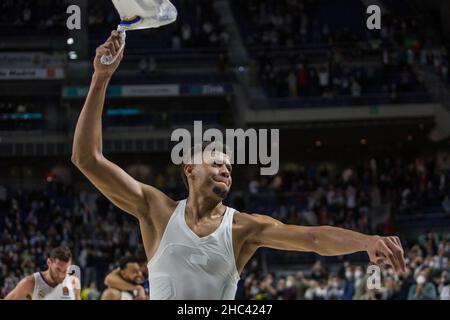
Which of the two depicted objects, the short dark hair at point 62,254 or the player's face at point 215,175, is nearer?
the player's face at point 215,175

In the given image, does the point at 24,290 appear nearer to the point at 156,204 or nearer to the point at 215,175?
the point at 156,204

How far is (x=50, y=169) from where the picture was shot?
30.9m

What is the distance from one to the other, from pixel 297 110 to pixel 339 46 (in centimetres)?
281

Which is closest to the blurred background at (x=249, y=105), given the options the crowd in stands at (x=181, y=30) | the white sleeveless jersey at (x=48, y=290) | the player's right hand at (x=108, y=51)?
the crowd in stands at (x=181, y=30)

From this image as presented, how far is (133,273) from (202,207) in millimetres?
5278

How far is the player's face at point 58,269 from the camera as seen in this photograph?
349 inches

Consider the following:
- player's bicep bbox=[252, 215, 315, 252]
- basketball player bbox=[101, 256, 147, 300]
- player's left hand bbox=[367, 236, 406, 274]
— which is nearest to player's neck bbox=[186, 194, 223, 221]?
player's bicep bbox=[252, 215, 315, 252]

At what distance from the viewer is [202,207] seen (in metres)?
4.41

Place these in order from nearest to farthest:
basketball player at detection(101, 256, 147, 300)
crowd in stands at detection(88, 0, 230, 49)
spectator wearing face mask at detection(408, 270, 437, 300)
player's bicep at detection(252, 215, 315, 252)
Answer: player's bicep at detection(252, 215, 315, 252)
basketball player at detection(101, 256, 147, 300)
spectator wearing face mask at detection(408, 270, 437, 300)
crowd in stands at detection(88, 0, 230, 49)

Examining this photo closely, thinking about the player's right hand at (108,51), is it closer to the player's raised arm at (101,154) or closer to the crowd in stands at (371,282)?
the player's raised arm at (101,154)

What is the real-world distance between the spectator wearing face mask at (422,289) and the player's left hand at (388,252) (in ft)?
39.7

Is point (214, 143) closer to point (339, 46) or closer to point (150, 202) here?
point (150, 202)

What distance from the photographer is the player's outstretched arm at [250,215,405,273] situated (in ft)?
11.6

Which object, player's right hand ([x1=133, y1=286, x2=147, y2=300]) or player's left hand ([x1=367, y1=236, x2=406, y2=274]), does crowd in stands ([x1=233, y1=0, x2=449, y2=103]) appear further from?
player's left hand ([x1=367, y1=236, x2=406, y2=274])
